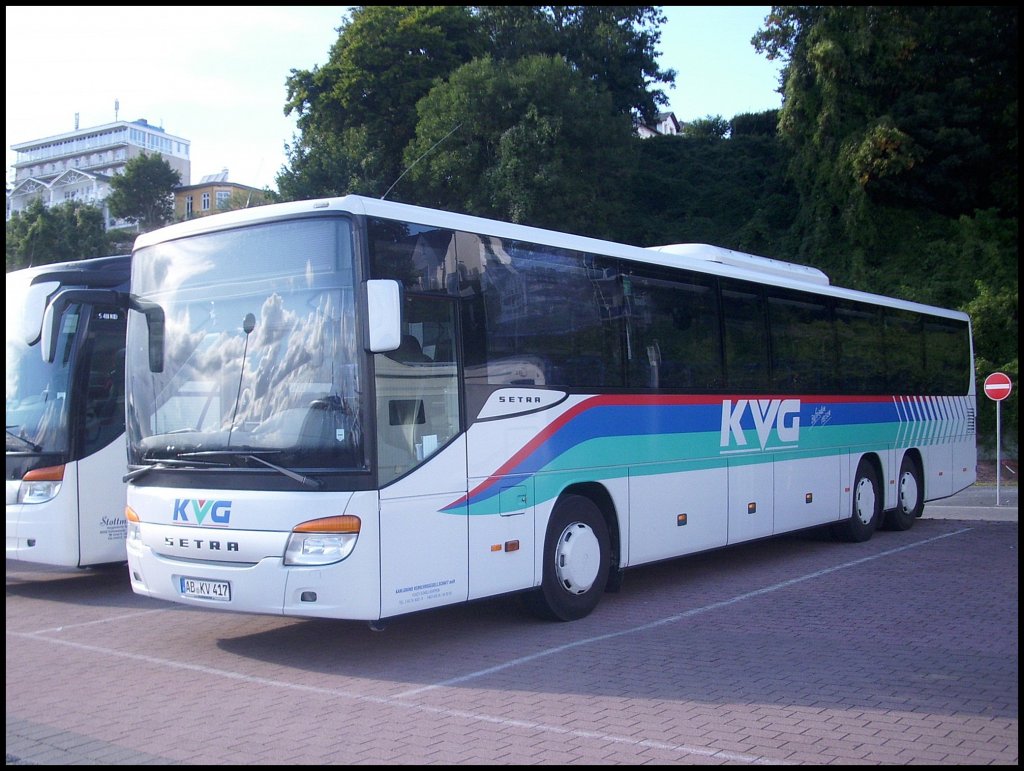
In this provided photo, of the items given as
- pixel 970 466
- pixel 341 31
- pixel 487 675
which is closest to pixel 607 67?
pixel 341 31

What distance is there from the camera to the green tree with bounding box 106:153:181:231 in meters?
71.8

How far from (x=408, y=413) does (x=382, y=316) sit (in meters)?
0.91

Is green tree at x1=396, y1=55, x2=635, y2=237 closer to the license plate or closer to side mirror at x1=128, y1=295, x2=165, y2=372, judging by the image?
side mirror at x1=128, y1=295, x2=165, y2=372

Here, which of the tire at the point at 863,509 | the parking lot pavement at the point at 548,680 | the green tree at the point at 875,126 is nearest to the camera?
the parking lot pavement at the point at 548,680

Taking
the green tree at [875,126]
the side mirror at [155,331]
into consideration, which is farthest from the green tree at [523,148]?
the side mirror at [155,331]

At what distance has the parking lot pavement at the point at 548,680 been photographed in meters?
5.61

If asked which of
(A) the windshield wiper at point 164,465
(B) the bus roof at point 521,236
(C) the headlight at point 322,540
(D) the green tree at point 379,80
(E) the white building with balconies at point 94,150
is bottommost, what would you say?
(C) the headlight at point 322,540

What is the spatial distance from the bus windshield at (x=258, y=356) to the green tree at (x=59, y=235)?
38087 millimetres

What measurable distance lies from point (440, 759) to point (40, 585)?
8277 millimetres

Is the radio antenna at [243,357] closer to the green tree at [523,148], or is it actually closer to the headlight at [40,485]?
the headlight at [40,485]

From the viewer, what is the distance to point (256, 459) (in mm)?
7305

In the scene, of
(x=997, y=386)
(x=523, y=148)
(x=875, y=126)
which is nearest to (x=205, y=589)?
(x=997, y=386)

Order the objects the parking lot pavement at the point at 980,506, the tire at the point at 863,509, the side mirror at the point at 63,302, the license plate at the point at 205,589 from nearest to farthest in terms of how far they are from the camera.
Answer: the license plate at the point at 205,589, the side mirror at the point at 63,302, the tire at the point at 863,509, the parking lot pavement at the point at 980,506

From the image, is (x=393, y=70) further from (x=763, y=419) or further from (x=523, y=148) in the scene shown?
(x=763, y=419)
